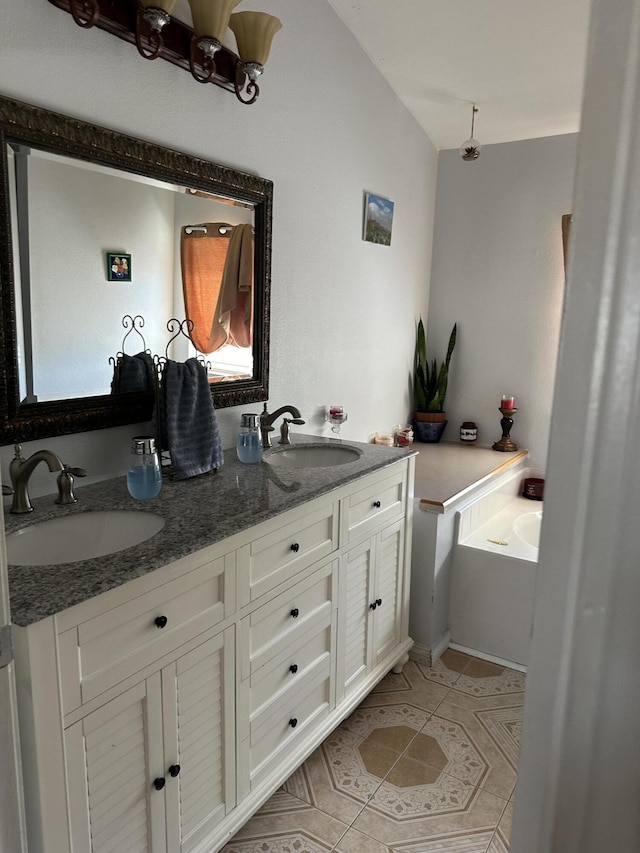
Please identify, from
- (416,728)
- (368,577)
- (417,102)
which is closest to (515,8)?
(417,102)

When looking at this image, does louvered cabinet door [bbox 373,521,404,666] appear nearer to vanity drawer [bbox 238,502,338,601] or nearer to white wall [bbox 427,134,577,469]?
vanity drawer [bbox 238,502,338,601]

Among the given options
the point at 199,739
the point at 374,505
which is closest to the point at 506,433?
the point at 374,505

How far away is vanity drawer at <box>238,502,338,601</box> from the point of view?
1.56 m

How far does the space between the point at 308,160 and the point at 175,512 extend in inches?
60.3

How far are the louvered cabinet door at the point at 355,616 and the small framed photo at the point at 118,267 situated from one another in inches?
40.6

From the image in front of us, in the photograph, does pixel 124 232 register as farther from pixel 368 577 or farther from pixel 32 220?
pixel 368 577

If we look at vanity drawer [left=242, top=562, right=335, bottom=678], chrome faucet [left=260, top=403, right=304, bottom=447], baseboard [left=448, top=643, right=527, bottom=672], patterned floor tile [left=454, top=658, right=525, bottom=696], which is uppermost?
chrome faucet [left=260, top=403, right=304, bottom=447]

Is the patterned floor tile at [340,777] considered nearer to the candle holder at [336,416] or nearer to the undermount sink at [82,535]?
the undermount sink at [82,535]

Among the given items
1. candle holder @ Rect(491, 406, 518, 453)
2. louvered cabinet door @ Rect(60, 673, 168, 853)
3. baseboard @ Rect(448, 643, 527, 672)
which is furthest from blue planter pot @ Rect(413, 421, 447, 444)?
louvered cabinet door @ Rect(60, 673, 168, 853)

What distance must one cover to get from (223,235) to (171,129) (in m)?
0.35

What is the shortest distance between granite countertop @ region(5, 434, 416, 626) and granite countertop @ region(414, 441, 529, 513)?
42 centimetres

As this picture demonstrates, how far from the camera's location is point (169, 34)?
174 centimetres

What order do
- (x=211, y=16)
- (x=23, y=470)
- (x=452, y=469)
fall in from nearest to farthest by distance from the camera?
(x=23, y=470)
(x=211, y=16)
(x=452, y=469)

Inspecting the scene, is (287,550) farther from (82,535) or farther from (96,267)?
(96,267)
